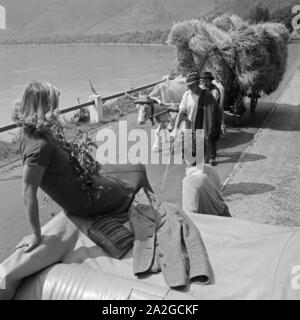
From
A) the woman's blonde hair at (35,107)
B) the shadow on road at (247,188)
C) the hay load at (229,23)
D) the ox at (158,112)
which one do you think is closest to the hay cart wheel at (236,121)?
the hay load at (229,23)

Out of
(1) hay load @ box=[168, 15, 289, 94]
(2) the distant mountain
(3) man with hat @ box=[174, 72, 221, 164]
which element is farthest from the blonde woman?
(2) the distant mountain

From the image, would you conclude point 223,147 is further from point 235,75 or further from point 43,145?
point 43,145

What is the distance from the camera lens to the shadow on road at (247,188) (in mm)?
6173

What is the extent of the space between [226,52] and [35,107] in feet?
22.6

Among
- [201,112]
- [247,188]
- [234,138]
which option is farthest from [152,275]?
[234,138]

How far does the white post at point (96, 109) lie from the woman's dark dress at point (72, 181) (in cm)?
772

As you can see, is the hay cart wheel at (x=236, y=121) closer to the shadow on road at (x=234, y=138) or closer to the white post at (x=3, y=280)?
the shadow on road at (x=234, y=138)

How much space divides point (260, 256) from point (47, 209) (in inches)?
140

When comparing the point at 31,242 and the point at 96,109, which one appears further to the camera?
the point at 96,109

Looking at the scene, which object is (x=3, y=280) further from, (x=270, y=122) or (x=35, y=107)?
(x=270, y=122)

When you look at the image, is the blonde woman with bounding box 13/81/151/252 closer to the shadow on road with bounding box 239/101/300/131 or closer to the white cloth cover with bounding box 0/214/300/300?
the white cloth cover with bounding box 0/214/300/300

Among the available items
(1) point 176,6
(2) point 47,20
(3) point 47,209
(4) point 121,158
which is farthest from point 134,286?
(2) point 47,20

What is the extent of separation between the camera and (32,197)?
3.12 m

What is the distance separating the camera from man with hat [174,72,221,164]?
21.5ft
